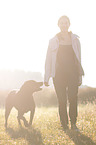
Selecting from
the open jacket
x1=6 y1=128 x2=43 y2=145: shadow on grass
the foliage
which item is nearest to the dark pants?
the open jacket

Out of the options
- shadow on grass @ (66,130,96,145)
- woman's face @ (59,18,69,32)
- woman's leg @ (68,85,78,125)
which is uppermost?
woman's face @ (59,18,69,32)

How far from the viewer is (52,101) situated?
17.3 metres

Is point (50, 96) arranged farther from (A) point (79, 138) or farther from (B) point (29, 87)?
(A) point (79, 138)

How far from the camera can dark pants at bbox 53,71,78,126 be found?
586 centimetres

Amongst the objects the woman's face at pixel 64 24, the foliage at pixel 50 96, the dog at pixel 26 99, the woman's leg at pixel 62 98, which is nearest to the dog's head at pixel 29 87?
the dog at pixel 26 99

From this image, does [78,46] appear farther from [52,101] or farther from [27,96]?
[52,101]

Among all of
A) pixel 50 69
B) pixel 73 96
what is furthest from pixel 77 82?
pixel 50 69

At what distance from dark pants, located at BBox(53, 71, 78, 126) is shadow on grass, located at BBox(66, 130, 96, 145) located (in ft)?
1.81

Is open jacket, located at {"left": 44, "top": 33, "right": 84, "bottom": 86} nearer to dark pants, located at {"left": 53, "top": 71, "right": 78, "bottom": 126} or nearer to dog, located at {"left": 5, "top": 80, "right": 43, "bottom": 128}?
dark pants, located at {"left": 53, "top": 71, "right": 78, "bottom": 126}

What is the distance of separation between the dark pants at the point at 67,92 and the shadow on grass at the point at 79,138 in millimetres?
553

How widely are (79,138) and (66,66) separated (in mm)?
1756

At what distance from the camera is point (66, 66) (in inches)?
230

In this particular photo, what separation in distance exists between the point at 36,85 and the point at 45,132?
170 centimetres

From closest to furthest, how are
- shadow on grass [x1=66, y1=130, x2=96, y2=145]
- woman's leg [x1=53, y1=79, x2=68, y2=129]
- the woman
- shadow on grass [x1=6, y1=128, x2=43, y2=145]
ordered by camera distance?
shadow on grass [x1=66, y1=130, x2=96, y2=145]
shadow on grass [x1=6, y1=128, x2=43, y2=145]
the woman
woman's leg [x1=53, y1=79, x2=68, y2=129]
